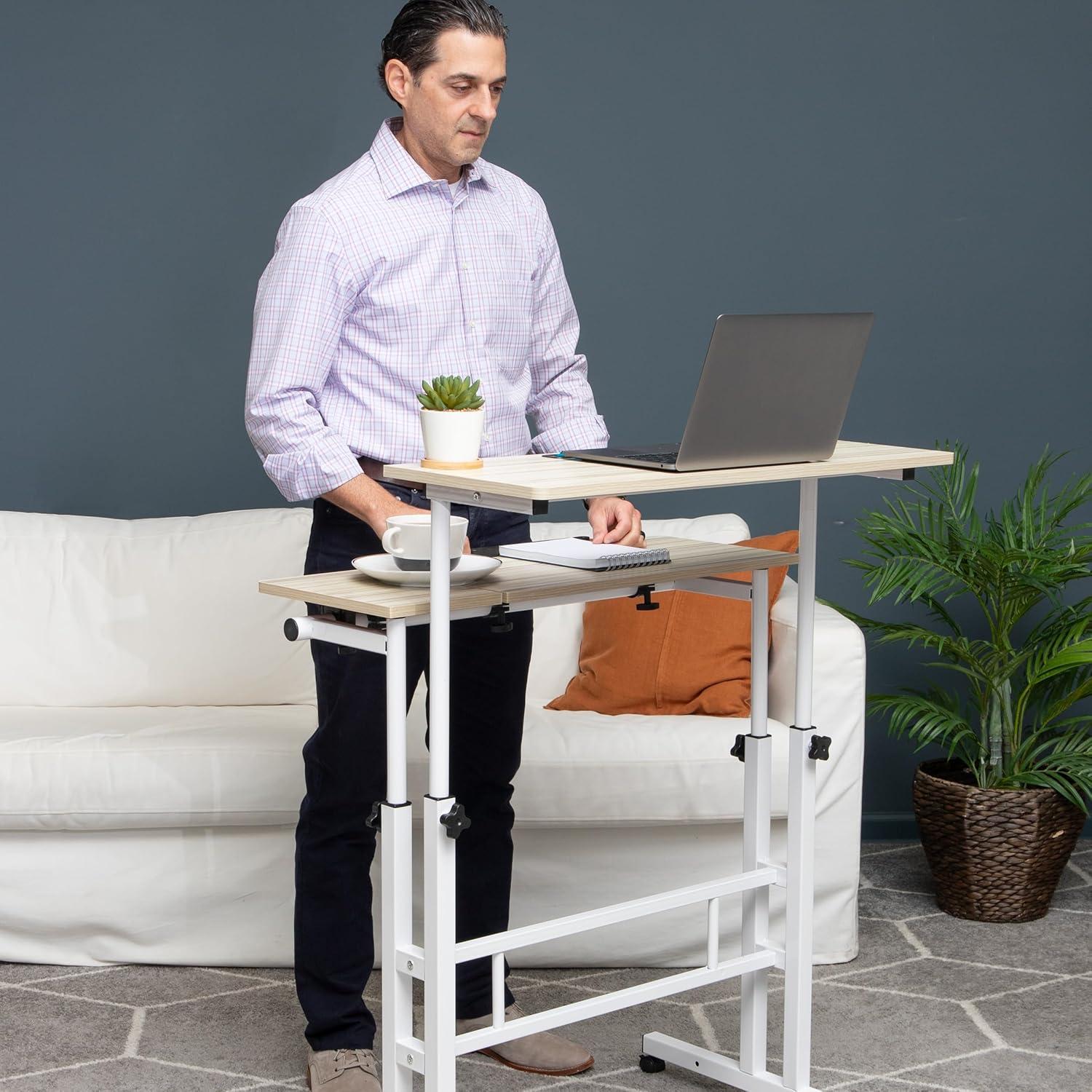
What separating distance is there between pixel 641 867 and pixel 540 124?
5.67 feet

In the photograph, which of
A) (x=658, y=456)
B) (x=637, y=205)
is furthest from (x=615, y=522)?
(x=637, y=205)

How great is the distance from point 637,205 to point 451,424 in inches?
74.5

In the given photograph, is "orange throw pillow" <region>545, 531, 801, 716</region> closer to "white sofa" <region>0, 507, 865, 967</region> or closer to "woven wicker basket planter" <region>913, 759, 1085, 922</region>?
"white sofa" <region>0, 507, 865, 967</region>

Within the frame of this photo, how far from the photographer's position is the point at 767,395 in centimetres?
179

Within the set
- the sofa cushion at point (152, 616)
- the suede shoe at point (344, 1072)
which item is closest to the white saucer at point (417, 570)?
the suede shoe at point (344, 1072)

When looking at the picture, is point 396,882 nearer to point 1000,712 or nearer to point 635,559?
point 635,559

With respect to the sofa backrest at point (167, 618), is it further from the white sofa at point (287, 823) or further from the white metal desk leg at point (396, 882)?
the white metal desk leg at point (396, 882)

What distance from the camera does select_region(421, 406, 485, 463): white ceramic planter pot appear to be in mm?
1841

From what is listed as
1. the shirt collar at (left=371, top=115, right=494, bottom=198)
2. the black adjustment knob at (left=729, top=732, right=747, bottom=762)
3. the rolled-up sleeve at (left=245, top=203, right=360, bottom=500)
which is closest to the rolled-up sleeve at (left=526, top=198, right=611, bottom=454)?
the shirt collar at (left=371, top=115, right=494, bottom=198)

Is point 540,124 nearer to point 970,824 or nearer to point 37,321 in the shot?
point 37,321

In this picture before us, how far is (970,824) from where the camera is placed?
306 centimetres

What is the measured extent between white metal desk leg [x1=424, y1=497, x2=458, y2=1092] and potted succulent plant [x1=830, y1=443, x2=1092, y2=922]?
4.40ft

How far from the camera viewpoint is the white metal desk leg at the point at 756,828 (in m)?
2.28

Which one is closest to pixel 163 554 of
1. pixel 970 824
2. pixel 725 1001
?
pixel 725 1001
